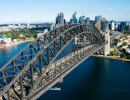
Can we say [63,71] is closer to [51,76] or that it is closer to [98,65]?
[51,76]

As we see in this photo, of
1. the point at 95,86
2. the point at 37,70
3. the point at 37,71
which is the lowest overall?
the point at 95,86

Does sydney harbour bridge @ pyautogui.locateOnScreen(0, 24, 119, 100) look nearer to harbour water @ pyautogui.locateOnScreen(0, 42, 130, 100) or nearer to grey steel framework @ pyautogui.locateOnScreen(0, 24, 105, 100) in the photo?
grey steel framework @ pyautogui.locateOnScreen(0, 24, 105, 100)

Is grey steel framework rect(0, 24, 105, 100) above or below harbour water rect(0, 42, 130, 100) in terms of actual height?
above

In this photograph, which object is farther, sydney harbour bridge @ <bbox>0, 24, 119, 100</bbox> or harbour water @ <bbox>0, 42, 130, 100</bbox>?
harbour water @ <bbox>0, 42, 130, 100</bbox>

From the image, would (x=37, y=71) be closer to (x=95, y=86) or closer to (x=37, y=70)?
(x=37, y=70)

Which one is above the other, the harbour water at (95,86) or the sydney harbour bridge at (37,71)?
the sydney harbour bridge at (37,71)

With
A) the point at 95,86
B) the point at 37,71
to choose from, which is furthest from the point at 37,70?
the point at 95,86

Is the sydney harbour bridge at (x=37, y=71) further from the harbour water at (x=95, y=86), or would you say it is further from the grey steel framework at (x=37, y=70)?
the harbour water at (x=95, y=86)

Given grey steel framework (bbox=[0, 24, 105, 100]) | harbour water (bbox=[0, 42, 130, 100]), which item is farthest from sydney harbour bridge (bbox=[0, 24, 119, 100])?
harbour water (bbox=[0, 42, 130, 100])

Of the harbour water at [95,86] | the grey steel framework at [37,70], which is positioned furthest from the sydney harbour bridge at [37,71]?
the harbour water at [95,86]

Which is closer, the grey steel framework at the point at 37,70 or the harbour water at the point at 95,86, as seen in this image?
the grey steel framework at the point at 37,70

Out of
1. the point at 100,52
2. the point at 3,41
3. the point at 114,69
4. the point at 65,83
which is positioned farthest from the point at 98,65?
the point at 3,41
